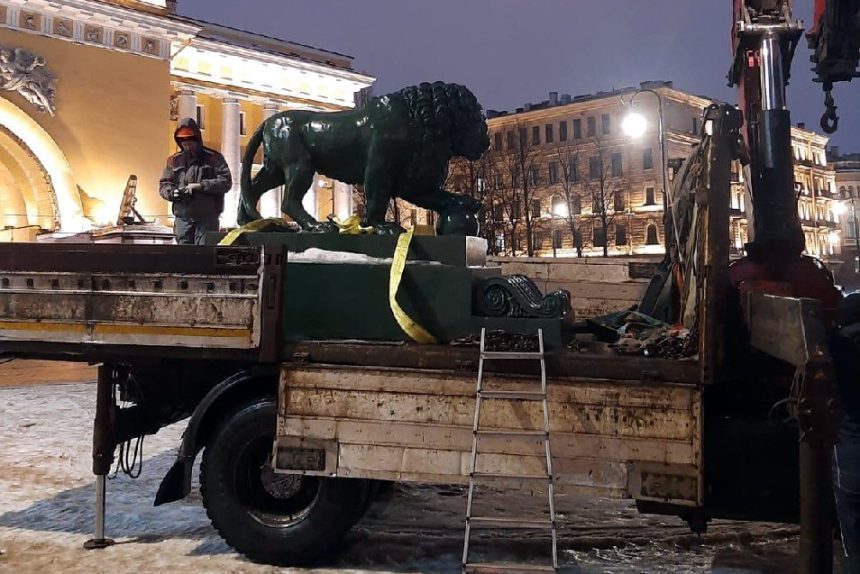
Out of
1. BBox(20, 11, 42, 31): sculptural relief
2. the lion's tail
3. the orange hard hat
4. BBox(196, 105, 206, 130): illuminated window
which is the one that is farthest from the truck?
BBox(196, 105, 206, 130): illuminated window

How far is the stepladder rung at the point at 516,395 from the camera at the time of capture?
13.5 ft

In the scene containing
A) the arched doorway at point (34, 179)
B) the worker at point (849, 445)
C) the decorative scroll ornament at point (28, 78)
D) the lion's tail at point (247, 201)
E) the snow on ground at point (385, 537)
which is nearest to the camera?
the worker at point (849, 445)

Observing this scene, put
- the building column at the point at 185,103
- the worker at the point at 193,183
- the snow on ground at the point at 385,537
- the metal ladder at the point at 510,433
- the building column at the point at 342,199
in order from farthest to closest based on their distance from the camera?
the building column at the point at 342,199 → the building column at the point at 185,103 → the worker at the point at 193,183 → the snow on ground at the point at 385,537 → the metal ladder at the point at 510,433

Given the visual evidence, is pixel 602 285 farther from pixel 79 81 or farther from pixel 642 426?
pixel 79 81

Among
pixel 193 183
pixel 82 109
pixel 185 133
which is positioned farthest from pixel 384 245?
pixel 82 109

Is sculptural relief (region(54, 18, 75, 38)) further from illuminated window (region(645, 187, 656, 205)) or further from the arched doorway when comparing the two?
illuminated window (region(645, 187, 656, 205))

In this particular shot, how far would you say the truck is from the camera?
3986 mm

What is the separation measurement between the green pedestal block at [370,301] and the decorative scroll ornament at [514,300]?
0.11 m

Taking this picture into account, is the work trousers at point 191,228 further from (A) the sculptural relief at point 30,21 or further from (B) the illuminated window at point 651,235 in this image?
(B) the illuminated window at point 651,235

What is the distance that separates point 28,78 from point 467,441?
32.4 meters

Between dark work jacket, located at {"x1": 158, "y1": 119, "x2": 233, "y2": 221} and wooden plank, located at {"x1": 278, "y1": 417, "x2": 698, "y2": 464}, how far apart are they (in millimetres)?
3652

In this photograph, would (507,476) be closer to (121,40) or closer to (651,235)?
(121,40)

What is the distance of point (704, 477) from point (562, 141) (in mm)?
57154

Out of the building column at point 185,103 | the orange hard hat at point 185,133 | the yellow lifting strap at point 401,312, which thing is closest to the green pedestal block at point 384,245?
the yellow lifting strap at point 401,312
